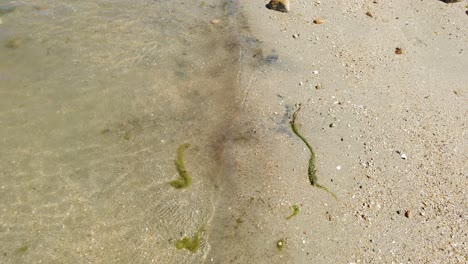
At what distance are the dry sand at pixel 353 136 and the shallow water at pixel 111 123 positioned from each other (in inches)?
11.5

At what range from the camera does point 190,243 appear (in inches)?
148

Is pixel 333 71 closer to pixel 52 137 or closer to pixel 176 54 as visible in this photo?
pixel 176 54

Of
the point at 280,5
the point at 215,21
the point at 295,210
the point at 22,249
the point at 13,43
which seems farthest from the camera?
the point at 280,5

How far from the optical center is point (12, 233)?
3.77m

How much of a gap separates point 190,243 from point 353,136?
202cm

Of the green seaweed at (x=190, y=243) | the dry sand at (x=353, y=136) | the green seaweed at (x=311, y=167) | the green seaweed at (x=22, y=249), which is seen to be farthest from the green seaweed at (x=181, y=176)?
the green seaweed at (x=22, y=249)

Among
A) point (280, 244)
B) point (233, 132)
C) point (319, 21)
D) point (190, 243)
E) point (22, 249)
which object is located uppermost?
point (319, 21)

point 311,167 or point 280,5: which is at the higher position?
point 280,5

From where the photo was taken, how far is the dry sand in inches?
149

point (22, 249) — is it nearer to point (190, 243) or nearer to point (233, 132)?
point (190, 243)

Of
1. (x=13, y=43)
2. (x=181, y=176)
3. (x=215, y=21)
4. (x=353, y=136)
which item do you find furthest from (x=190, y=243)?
(x=13, y=43)

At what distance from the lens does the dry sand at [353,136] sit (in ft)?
12.4

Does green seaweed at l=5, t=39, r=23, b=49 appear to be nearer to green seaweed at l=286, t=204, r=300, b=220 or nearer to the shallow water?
the shallow water

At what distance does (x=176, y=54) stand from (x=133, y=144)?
1532 mm
